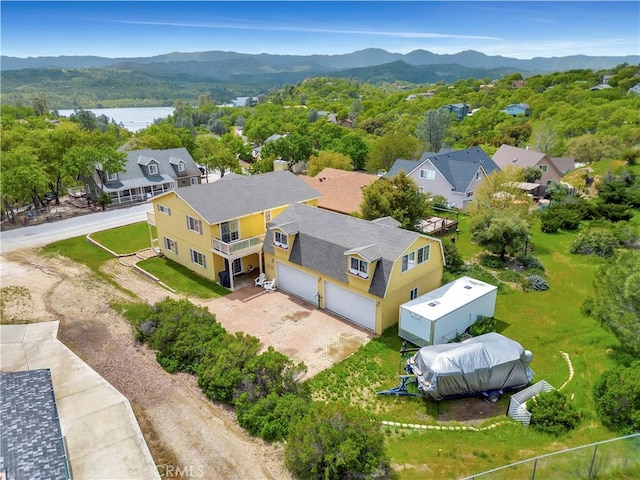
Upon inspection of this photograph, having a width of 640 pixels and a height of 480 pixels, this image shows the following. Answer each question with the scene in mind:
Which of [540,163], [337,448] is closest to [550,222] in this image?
[540,163]

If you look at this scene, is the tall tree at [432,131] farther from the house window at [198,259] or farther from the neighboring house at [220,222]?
the house window at [198,259]

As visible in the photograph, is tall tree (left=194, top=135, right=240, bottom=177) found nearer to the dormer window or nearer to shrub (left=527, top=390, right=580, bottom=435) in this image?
the dormer window

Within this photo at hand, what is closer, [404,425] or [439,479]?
[439,479]

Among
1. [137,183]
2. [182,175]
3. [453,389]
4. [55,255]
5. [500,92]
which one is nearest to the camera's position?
[453,389]

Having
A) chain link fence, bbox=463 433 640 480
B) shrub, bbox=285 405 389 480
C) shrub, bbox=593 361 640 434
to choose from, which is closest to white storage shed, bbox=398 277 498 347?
shrub, bbox=593 361 640 434

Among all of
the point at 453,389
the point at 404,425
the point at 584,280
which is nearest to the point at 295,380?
the point at 404,425

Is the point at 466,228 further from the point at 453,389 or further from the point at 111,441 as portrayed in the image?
the point at 111,441
